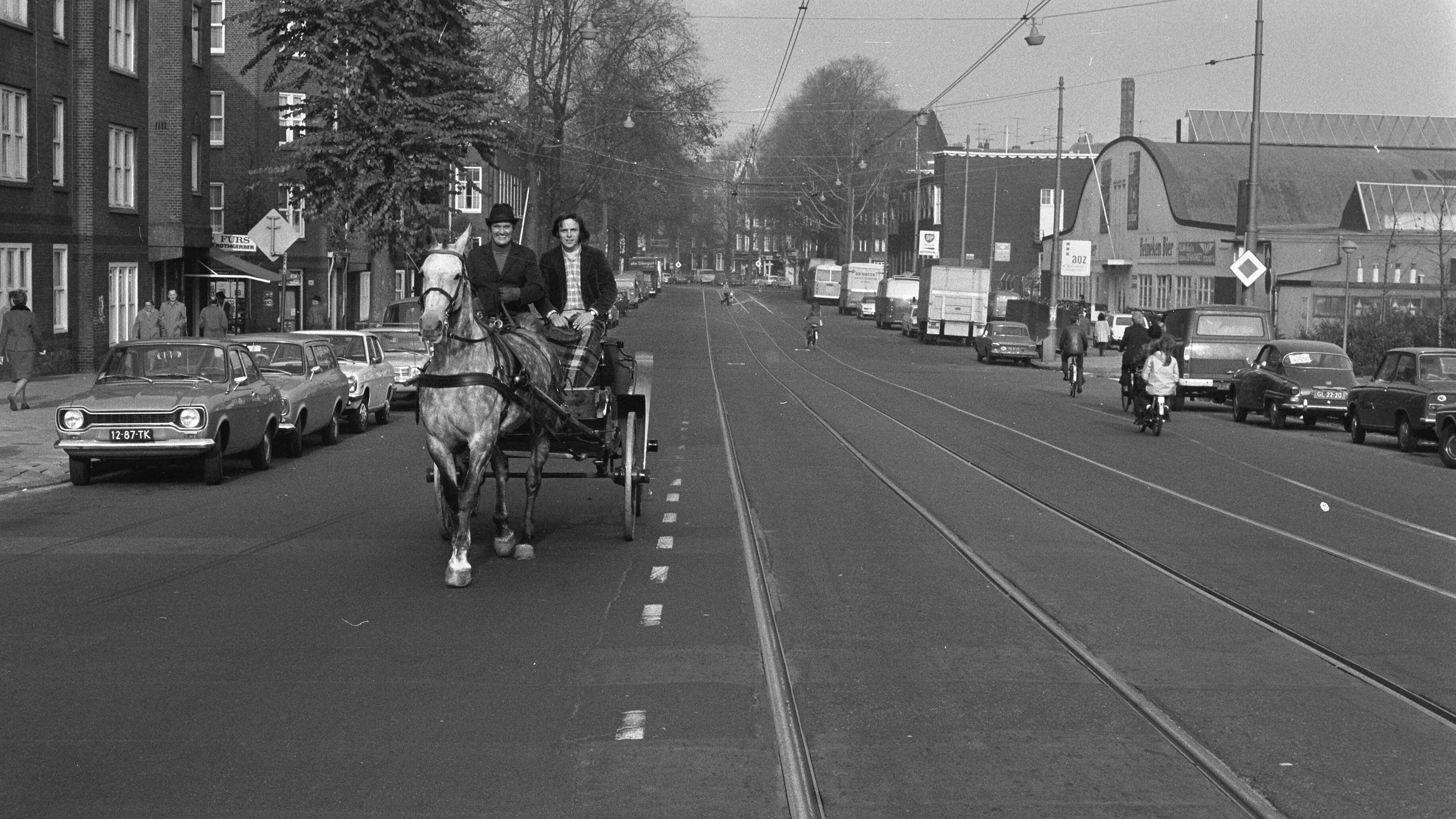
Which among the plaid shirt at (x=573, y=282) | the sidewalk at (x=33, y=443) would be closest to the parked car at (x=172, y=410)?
the sidewalk at (x=33, y=443)

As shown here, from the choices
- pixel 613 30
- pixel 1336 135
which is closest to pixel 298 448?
pixel 613 30

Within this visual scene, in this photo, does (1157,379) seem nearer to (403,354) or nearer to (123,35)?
(403,354)

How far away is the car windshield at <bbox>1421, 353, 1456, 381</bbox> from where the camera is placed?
2298 cm

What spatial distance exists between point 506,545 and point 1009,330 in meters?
41.2

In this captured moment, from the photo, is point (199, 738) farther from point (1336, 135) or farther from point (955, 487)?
point (1336, 135)

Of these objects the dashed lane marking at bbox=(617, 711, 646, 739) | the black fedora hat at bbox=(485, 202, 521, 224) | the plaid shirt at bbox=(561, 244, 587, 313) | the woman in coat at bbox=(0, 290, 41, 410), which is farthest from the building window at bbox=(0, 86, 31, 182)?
the dashed lane marking at bbox=(617, 711, 646, 739)

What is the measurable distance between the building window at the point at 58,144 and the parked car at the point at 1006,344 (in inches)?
1139

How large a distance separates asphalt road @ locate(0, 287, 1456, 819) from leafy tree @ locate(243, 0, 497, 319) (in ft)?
53.8

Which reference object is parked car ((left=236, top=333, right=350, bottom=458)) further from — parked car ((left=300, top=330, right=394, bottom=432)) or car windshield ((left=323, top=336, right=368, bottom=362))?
car windshield ((left=323, top=336, right=368, bottom=362))

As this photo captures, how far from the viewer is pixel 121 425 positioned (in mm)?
15594

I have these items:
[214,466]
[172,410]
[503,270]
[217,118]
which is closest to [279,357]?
[214,466]

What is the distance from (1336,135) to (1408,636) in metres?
75.3

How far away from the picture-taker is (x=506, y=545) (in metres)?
11.4

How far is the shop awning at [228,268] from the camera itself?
40.4 m
